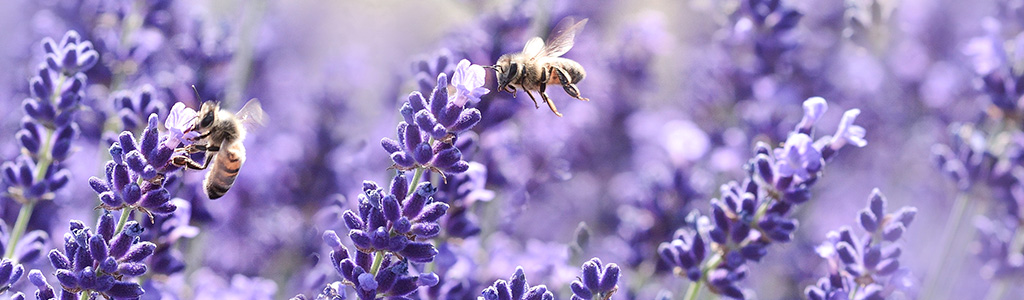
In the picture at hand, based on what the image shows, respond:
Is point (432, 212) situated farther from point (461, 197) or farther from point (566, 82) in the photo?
point (566, 82)

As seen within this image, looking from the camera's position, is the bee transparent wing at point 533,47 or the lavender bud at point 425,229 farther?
the bee transparent wing at point 533,47

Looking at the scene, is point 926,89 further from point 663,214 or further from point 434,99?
point 434,99

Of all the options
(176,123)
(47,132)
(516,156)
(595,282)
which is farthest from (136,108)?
(516,156)

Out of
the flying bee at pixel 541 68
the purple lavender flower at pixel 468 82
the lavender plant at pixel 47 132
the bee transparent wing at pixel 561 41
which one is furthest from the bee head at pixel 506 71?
the lavender plant at pixel 47 132

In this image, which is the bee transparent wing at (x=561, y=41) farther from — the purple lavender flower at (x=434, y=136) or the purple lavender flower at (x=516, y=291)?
the purple lavender flower at (x=516, y=291)

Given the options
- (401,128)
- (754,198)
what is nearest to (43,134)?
(401,128)
